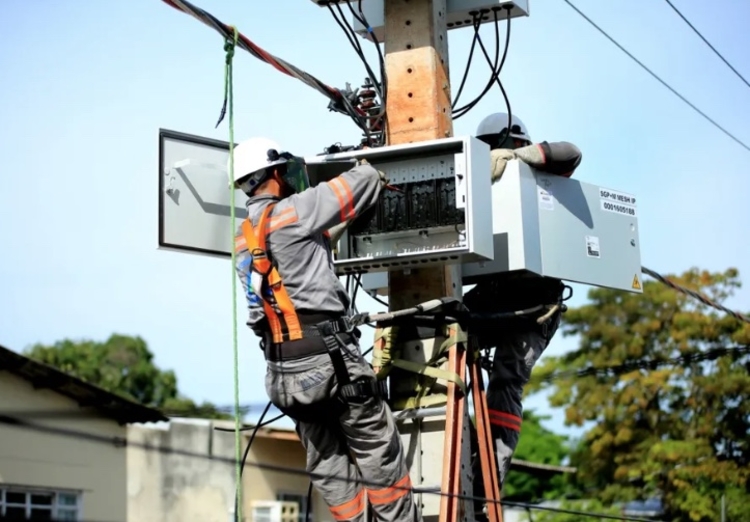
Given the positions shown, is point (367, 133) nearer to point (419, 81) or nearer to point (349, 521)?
point (419, 81)

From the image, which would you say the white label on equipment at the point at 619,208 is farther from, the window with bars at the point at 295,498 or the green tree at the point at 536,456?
the green tree at the point at 536,456

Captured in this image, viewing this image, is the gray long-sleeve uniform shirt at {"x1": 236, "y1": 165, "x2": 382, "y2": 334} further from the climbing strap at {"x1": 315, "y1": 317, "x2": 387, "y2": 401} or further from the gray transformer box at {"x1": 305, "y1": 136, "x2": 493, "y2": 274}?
the gray transformer box at {"x1": 305, "y1": 136, "x2": 493, "y2": 274}

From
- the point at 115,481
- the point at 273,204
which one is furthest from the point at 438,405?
the point at 115,481

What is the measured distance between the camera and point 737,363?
22.1 meters

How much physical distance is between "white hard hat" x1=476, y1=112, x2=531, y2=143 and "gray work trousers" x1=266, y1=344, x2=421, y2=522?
212cm

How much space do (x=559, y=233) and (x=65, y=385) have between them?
10484 mm

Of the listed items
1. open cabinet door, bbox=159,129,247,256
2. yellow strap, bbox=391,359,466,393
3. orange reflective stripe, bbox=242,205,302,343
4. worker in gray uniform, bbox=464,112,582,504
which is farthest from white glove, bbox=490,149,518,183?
orange reflective stripe, bbox=242,205,302,343

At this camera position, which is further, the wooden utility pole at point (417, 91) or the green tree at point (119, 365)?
the green tree at point (119, 365)

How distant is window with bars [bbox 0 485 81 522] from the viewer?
623 inches

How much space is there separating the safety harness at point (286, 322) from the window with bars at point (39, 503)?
34.3 feet

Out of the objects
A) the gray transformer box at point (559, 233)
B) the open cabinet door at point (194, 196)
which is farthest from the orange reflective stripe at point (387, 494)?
the open cabinet door at point (194, 196)

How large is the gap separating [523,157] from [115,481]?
12137 mm

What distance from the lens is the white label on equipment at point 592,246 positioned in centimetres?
712

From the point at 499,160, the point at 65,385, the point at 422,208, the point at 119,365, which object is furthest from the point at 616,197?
the point at 119,365
